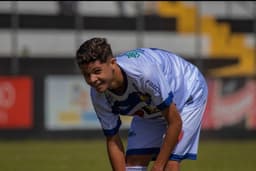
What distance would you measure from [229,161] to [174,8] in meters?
11.4

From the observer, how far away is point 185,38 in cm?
2392

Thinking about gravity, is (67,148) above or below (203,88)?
below

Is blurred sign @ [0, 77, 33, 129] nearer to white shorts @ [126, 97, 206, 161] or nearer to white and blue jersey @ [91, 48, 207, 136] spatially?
white shorts @ [126, 97, 206, 161]

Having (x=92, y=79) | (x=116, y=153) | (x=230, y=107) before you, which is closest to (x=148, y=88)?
(x=92, y=79)

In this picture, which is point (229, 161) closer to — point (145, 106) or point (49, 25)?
point (145, 106)

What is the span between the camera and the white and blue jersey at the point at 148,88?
19.6ft

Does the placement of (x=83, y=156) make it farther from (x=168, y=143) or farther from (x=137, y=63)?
(x=137, y=63)

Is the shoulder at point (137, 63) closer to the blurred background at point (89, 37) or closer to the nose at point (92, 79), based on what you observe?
the nose at point (92, 79)

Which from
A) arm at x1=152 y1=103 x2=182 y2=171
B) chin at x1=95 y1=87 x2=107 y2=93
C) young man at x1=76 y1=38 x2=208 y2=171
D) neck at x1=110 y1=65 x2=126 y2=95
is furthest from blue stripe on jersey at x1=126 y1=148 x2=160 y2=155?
chin at x1=95 y1=87 x2=107 y2=93

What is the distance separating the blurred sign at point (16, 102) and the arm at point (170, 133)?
12450 millimetres

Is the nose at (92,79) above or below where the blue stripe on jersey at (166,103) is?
above

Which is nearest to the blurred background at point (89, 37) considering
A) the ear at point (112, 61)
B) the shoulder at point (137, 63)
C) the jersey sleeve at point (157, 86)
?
the shoulder at point (137, 63)

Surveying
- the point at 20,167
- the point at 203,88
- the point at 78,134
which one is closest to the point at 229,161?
the point at 20,167

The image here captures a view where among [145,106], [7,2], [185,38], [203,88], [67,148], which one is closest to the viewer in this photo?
[145,106]
